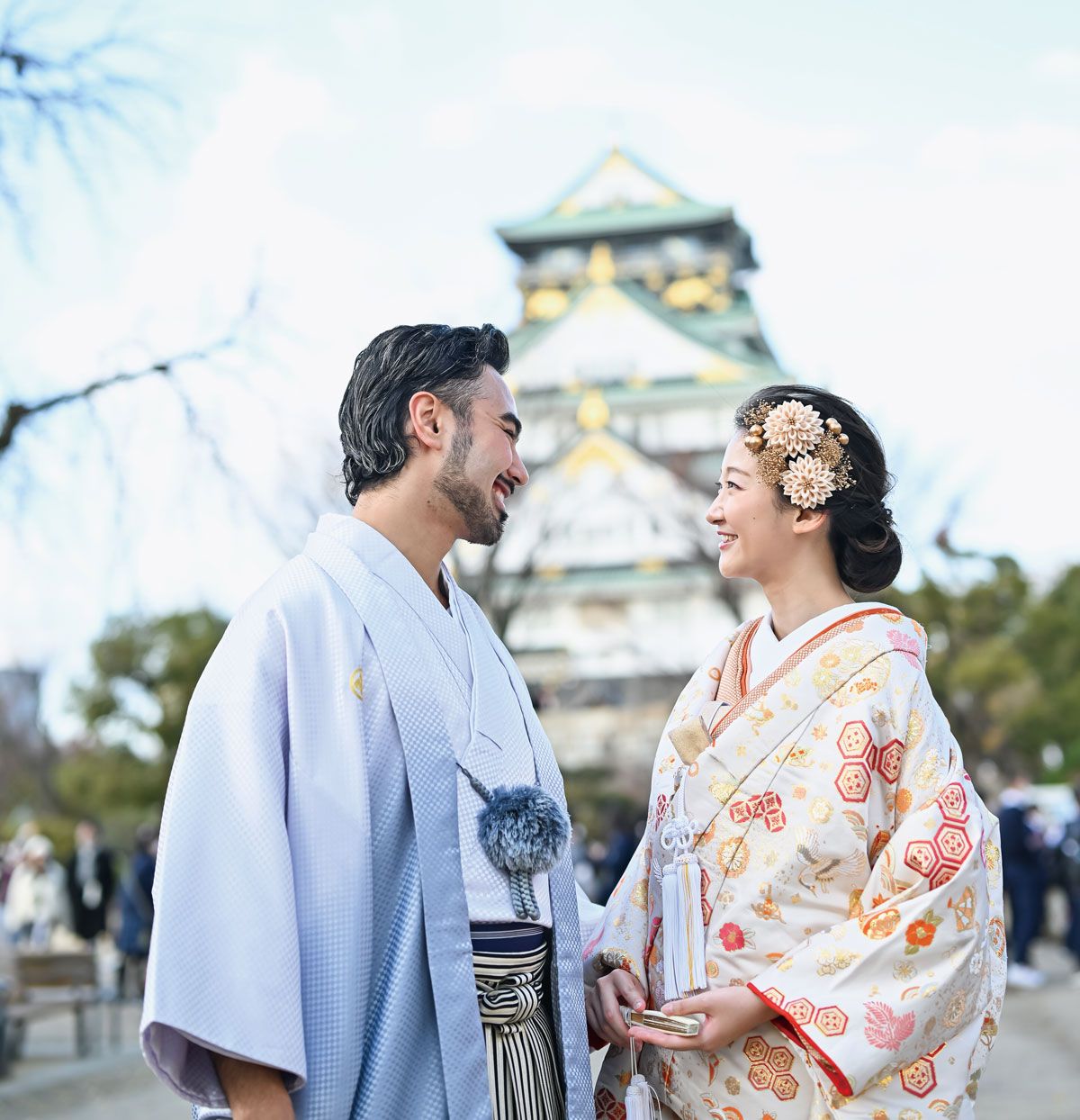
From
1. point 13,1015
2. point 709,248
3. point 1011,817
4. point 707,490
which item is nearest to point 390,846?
point 13,1015

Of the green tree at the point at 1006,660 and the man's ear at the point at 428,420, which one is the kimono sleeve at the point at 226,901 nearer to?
the man's ear at the point at 428,420

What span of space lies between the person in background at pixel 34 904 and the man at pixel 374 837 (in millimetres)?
11390

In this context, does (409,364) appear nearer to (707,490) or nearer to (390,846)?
(390,846)

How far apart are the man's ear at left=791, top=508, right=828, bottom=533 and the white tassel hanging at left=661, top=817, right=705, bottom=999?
60 centimetres

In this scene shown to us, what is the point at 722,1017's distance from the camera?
2.20 m

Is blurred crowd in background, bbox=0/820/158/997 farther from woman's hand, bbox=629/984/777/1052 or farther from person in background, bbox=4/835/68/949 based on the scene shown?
woman's hand, bbox=629/984/777/1052

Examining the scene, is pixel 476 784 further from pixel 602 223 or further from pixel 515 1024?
pixel 602 223

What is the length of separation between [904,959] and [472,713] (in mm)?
834

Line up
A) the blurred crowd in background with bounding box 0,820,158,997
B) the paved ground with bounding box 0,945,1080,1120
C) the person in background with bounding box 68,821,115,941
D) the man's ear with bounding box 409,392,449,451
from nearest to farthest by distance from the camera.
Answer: the man's ear with bounding box 409,392,449,451 < the paved ground with bounding box 0,945,1080,1120 < the blurred crowd in background with bounding box 0,820,158,997 < the person in background with bounding box 68,821,115,941

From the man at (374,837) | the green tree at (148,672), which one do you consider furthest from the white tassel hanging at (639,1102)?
the green tree at (148,672)

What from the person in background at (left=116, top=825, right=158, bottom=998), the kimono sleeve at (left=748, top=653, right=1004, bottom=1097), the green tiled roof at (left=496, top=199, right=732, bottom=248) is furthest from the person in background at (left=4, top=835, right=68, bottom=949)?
the green tiled roof at (left=496, top=199, right=732, bottom=248)

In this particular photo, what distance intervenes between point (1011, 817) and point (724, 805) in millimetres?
8680

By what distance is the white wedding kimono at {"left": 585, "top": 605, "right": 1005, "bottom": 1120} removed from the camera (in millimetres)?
2131

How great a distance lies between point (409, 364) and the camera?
232 cm
